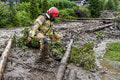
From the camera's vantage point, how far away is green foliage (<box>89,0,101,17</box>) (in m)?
26.8

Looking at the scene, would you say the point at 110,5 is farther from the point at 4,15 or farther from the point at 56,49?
the point at 56,49

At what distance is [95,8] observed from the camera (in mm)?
27344

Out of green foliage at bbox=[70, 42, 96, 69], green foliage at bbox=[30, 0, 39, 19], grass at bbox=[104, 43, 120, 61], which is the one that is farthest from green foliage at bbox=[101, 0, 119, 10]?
green foliage at bbox=[70, 42, 96, 69]

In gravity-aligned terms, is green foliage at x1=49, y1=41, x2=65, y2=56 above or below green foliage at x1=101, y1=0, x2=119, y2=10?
above

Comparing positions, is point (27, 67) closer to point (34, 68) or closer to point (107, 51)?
point (34, 68)

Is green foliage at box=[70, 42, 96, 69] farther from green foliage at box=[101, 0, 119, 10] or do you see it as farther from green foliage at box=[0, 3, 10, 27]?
green foliage at box=[101, 0, 119, 10]

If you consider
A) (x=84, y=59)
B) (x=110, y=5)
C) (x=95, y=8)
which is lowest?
(x=110, y=5)

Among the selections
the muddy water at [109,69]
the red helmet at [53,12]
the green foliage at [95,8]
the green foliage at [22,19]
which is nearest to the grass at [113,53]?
the muddy water at [109,69]

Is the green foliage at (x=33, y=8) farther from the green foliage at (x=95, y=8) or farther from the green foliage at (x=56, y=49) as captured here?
the green foliage at (x=56, y=49)

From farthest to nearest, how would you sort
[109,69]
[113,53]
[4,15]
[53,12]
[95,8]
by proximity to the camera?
[95,8], [4,15], [113,53], [109,69], [53,12]

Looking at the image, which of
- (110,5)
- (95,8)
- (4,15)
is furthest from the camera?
(110,5)

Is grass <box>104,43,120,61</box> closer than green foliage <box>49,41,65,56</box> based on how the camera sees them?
No

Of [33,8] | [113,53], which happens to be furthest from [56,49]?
[33,8]

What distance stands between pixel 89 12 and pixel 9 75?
22.6 metres
